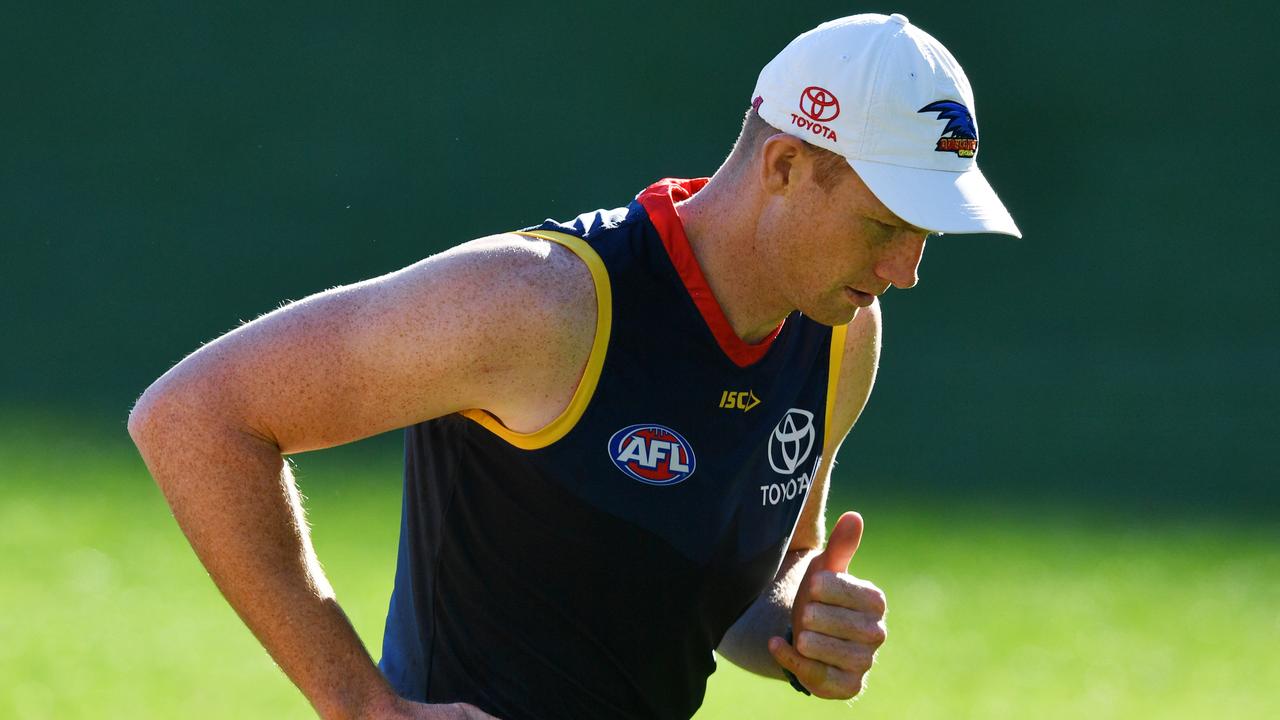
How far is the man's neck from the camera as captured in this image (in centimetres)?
296

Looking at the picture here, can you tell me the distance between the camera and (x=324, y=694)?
265cm

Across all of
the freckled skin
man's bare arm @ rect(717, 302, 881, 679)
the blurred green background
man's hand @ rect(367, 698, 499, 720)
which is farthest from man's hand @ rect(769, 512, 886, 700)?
the blurred green background

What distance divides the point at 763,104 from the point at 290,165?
9703 millimetres

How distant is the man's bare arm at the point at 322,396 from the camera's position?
2.58 metres

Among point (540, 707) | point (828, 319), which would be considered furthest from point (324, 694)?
point (828, 319)

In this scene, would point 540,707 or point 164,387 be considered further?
point 540,707

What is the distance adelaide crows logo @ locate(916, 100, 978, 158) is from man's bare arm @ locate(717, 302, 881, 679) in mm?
508

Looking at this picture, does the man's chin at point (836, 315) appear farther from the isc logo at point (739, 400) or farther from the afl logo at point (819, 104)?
the afl logo at point (819, 104)

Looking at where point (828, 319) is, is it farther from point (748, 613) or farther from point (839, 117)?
point (748, 613)

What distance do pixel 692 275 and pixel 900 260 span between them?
37 cm

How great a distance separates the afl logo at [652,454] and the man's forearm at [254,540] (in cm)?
55

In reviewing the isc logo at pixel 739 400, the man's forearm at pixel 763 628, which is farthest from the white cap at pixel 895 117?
the man's forearm at pixel 763 628

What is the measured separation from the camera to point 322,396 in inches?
102

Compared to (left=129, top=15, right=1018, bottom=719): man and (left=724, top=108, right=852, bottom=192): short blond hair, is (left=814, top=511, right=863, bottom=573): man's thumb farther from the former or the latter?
(left=724, top=108, right=852, bottom=192): short blond hair
